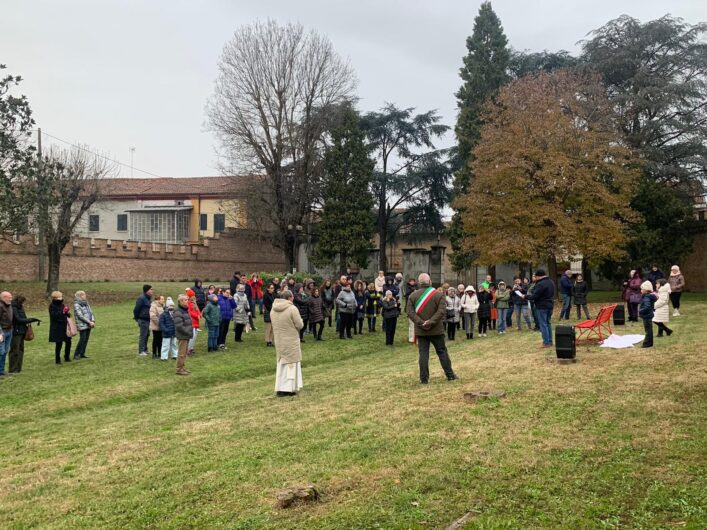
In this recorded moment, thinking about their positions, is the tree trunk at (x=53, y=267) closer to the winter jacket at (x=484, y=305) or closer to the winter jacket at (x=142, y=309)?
the winter jacket at (x=142, y=309)

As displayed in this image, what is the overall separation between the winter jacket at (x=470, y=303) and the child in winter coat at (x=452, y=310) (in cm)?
18

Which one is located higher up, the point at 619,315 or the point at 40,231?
the point at 40,231

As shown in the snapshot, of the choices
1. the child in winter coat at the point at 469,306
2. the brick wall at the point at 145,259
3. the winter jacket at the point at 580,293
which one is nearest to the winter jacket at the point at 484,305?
the child in winter coat at the point at 469,306

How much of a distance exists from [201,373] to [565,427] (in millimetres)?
9299

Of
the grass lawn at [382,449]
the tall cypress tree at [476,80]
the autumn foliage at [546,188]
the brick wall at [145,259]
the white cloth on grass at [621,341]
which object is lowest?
the grass lawn at [382,449]

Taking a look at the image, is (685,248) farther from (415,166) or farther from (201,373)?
(201,373)

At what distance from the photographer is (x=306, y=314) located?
1880 centimetres

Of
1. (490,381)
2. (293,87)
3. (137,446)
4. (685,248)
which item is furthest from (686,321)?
(293,87)

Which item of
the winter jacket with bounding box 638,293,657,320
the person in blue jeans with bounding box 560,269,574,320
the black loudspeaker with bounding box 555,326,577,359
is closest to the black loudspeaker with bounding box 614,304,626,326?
the person in blue jeans with bounding box 560,269,574,320

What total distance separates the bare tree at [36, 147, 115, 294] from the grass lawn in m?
19.2

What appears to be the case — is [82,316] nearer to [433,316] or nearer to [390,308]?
[390,308]

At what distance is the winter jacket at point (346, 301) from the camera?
757 inches

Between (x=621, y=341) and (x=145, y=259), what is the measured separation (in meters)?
35.8

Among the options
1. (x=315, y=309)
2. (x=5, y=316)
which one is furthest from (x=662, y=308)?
(x=5, y=316)
